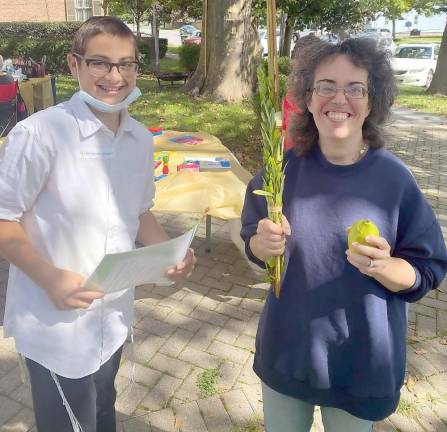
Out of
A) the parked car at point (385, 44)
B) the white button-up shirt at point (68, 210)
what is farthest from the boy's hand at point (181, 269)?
the parked car at point (385, 44)

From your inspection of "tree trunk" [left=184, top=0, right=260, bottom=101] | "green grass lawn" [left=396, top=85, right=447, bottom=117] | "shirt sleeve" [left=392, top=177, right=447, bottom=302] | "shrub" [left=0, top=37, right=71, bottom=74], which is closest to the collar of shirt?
"shirt sleeve" [left=392, top=177, right=447, bottom=302]

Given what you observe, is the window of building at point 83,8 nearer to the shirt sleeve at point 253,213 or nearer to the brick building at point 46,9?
the brick building at point 46,9

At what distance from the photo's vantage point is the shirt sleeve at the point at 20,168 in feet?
4.76

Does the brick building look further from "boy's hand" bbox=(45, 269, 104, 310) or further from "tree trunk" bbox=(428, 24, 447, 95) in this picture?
"boy's hand" bbox=(45, 269, 104, 310)

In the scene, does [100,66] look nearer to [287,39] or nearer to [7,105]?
[7,105]

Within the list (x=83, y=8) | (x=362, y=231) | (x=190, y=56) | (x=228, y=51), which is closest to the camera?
(x=362, y=231)

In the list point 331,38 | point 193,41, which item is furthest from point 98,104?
point 193,41

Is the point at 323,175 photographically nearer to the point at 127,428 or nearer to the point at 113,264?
the point at 113,264

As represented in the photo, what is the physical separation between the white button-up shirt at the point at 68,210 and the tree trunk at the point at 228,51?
9.84 m

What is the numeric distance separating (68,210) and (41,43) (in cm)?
1836

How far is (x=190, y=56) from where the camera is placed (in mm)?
16062

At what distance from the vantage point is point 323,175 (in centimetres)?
151

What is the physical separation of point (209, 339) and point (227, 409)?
676 mm

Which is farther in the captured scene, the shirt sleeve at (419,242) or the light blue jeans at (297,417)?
the light blue jeans at (297,417)
